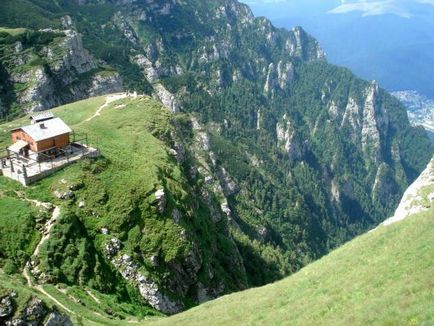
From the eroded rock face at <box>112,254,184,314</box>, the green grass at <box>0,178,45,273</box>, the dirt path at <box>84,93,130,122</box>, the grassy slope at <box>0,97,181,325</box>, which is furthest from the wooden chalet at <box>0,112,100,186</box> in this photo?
the dirt path at <box>84,93,130,122</box>

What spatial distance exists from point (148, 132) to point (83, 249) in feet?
142

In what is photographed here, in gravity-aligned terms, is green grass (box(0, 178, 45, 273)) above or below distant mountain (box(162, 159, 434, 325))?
below

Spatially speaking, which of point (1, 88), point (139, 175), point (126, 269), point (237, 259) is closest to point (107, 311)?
point (126, 269)

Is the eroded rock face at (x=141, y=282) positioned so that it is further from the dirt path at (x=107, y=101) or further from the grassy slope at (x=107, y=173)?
the dirt path at (x=107, y=101)

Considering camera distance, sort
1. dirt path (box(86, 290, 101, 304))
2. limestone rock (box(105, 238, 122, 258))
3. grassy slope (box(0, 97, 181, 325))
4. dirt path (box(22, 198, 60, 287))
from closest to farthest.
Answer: grassy slope (box(0, 97, 181, 325))
dirt path (box(22, 198, 60, 287))
dirt path (box(86, 290, 101, 304))
limestone rock (box(105, 238, 122, 258))

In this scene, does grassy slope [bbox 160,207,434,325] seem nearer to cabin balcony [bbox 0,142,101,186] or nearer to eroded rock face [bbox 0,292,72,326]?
eroded rock face [bbox 0,292,72,326]

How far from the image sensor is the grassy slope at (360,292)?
26.7m

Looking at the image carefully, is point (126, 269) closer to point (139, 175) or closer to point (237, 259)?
point (139, 175)

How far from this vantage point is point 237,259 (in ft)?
335

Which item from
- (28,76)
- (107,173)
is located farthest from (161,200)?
(28,76)

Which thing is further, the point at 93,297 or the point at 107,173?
the point at 107,173

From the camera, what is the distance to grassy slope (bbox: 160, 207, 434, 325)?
26703mm

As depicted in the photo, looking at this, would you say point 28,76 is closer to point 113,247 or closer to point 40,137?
point 40,137

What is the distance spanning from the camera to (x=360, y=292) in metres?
31.9
